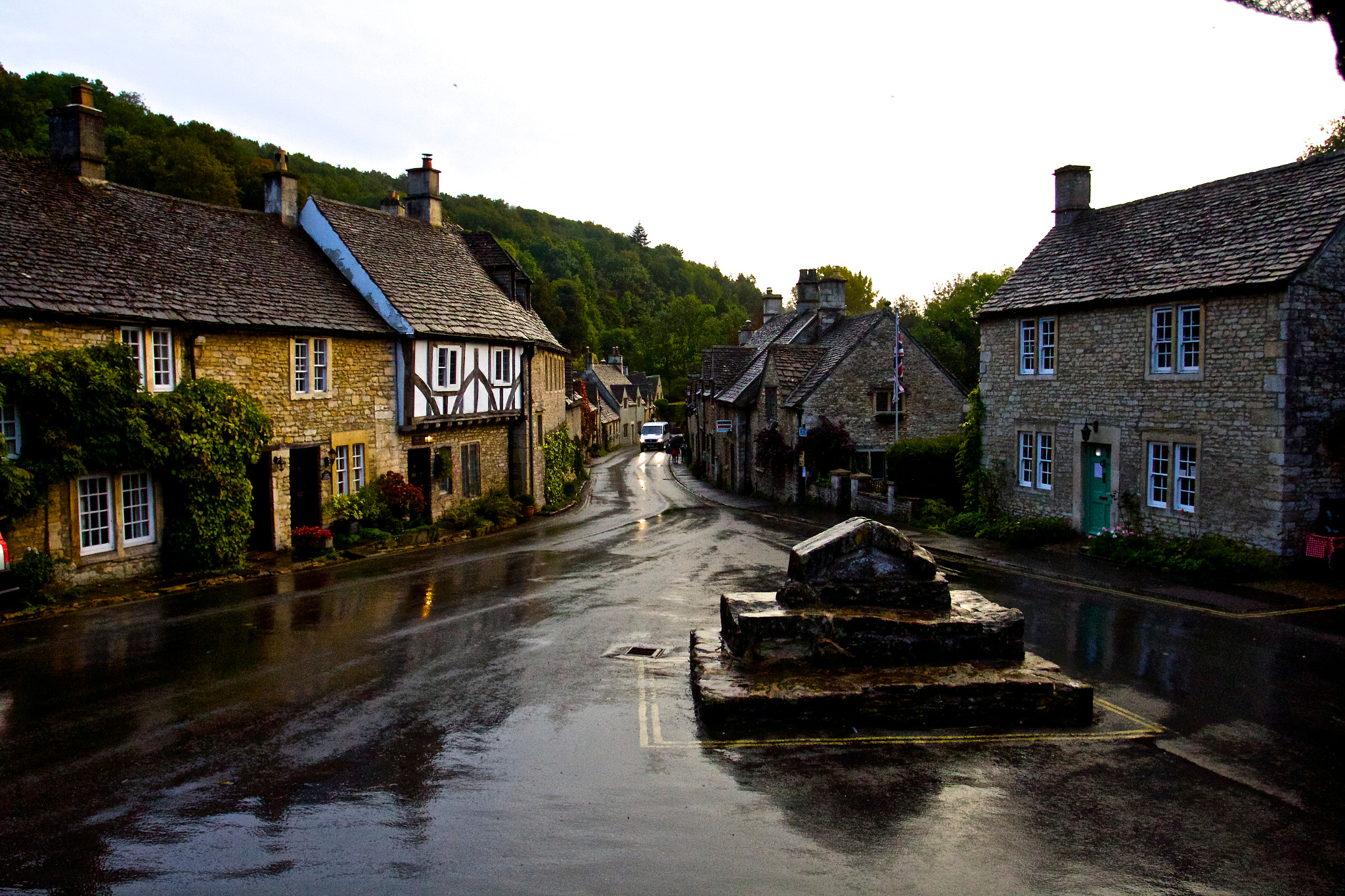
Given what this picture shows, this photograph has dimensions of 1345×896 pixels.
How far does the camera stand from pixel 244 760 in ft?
26.1

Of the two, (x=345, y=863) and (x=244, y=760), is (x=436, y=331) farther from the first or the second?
(x=345, y=863)

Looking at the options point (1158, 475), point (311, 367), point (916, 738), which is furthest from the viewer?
point (311, 367)

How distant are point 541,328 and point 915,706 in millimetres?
27008

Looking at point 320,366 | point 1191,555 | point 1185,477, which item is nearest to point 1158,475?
point 1185,477

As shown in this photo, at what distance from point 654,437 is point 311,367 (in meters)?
55.6

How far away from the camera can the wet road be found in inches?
236

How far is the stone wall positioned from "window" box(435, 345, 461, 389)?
1586 cm

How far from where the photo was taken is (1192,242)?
19172 millimetres

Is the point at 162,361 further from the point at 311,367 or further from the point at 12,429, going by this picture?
the point at 311,367

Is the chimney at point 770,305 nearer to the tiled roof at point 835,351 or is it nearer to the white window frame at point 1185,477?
the tiled roof at point 835,351

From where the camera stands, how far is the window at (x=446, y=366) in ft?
83.1

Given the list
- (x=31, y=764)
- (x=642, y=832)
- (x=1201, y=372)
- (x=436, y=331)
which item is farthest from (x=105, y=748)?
(x=1201, y=372)

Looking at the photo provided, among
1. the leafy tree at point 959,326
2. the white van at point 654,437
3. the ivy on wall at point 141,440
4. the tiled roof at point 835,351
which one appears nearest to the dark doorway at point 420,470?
the ivy on wall at point 141,440

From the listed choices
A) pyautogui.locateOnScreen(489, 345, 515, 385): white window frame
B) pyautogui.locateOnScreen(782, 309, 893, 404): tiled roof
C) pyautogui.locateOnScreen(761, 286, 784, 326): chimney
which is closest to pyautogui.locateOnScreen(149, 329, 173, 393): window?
pyautogui.locateOnScreen(489, 345, 515, 385): white window frame
